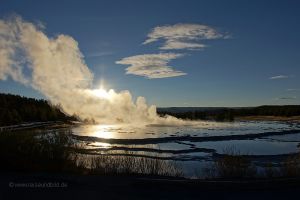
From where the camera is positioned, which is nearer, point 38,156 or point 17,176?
point 17,176

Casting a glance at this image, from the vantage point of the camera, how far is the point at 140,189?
410 inches

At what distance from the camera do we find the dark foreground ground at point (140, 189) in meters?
9.63

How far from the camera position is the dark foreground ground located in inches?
379

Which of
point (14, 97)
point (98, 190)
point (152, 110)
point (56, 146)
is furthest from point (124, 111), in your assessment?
point (98, 190)

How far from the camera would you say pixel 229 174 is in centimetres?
1322

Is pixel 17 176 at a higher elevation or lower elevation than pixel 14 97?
lower

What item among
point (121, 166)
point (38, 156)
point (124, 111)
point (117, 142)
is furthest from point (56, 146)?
point (124, 111)

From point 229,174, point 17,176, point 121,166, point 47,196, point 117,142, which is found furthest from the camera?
point 117,142

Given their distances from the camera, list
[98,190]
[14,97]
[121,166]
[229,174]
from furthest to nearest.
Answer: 1. [14,97]
2. [121,166]
3. [229,174]
4. [98,190]

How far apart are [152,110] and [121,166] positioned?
59.3 m

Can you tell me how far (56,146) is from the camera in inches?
570

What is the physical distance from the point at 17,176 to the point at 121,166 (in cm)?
354

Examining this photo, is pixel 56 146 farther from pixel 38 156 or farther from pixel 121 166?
pixel 121 166

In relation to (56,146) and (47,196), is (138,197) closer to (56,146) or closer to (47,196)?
(47,196)
